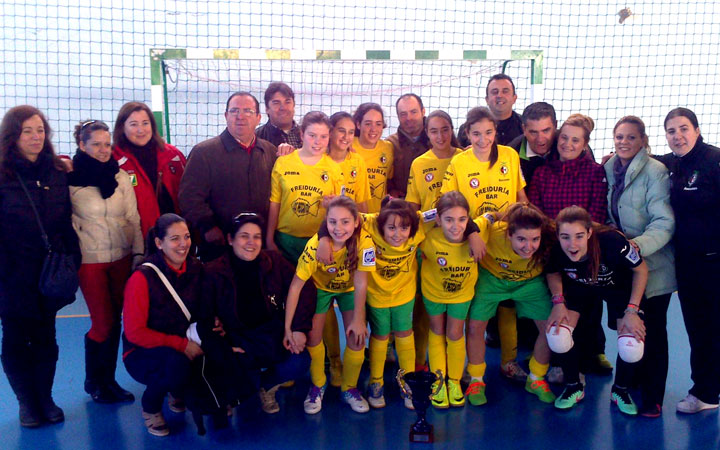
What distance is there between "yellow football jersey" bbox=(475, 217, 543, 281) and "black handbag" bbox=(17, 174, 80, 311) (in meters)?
2.16

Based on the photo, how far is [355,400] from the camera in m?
3.11

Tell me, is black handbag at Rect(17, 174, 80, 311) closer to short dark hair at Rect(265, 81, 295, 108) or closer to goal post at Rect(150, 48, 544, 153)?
short dark hair at Rect(265, 81, 295, 108)

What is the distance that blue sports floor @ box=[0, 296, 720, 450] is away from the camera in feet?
8.96

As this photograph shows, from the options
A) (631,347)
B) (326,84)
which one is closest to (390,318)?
(631,347)

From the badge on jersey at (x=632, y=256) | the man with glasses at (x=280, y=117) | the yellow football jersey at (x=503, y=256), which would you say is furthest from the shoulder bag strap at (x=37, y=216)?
the badge on jersey at (x=632, y=256)

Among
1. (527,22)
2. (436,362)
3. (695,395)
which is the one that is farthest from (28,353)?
(527,22)

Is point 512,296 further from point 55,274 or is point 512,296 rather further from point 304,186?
point 55,274

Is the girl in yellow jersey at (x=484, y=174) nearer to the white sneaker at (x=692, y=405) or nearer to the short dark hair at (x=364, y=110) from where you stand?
the short dark hair at (x=364, y=110)

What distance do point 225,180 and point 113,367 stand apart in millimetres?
1296

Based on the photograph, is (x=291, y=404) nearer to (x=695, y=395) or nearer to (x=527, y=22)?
(x=695, y=395)

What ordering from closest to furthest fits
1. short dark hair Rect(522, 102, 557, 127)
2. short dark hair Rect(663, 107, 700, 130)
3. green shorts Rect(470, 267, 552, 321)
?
short dark hair Rect(663, 107, 700, 130) → green shorts Rect(470, 267, 552, 321) → short dark hair Rect(522, 102, 557, 127)

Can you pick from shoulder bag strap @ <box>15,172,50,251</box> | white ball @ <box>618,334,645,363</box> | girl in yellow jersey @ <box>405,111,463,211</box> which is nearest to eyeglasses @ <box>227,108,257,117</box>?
girl in yellow jersey @ <box>405,111,463,211</box>

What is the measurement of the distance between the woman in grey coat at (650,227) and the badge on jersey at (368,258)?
137cm

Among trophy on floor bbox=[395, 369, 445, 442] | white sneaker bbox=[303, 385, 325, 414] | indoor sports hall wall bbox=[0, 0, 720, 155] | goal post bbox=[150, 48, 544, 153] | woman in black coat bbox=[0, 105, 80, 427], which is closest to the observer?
trophy on floor bbox=[395, 369, 445, 442]
